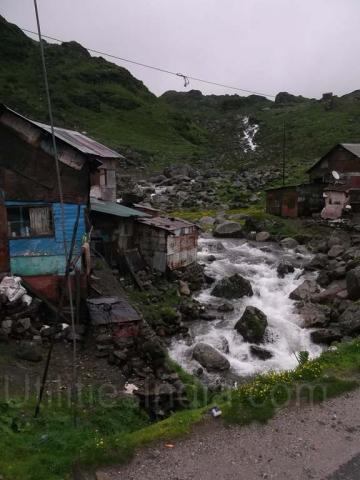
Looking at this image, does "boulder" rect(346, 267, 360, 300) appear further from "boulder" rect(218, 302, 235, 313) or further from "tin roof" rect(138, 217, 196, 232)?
"tin roof" rect(138, 217, 196, 232)

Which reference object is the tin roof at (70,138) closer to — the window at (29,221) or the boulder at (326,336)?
the window at (29,221)

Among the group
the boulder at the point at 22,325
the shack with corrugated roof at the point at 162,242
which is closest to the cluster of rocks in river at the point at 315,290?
the shack with corrugated roof at the point at 162,242

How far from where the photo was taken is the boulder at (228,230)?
109ft

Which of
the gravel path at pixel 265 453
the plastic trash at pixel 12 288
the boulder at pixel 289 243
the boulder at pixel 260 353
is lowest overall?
the boulder at pixel 260 353

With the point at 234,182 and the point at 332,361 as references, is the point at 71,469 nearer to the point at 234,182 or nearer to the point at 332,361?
the point at 332,361

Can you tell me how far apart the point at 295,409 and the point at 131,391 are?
169 inches

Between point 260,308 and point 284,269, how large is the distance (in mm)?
5459

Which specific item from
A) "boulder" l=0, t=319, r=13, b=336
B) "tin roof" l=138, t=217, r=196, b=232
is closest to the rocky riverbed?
"tin roof" l=138, t=217, r=196, b=232

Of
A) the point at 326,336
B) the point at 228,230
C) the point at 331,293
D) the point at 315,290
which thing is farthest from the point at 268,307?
the point at 228,230

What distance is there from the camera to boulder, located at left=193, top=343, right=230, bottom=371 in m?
14.4

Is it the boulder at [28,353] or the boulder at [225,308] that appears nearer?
the boulder at [28,353]

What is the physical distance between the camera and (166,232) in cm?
2055

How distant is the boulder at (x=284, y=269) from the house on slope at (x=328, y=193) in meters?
12.9

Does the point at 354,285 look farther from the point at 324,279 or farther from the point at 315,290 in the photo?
the point at 324,279
